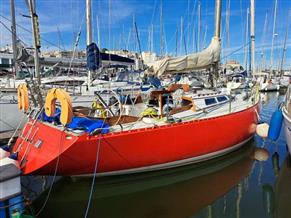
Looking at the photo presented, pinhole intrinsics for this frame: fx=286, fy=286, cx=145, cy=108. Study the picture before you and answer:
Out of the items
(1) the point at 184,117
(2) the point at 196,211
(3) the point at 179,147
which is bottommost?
(2) the point at 196,211

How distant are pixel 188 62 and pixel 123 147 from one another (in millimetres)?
3593

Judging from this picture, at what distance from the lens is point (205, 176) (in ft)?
20.8

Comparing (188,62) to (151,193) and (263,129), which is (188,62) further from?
(151,193)

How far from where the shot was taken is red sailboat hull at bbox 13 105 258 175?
16.1 feet

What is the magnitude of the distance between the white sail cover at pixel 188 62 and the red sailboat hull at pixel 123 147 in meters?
1.88

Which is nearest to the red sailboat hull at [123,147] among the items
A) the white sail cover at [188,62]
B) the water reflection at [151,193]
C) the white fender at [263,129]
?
the water reflection at [151,193]

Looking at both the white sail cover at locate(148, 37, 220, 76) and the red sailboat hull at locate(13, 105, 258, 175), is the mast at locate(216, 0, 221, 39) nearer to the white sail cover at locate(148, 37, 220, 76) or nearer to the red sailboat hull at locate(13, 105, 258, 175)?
the white sail cover at locate(148, 37, 220, 76)

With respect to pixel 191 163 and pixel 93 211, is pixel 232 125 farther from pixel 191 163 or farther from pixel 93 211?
pixel 93 211

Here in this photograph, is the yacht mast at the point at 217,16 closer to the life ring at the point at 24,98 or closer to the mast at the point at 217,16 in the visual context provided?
the mast at the point at 217,16

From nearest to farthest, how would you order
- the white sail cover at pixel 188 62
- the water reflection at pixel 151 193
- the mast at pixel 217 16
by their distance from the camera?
the water reflection at pixel 151 193 < the white sail cover at pixel 188 62 < the mast at pixel 217 16

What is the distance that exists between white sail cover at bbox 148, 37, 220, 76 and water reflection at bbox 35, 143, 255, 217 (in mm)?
2624

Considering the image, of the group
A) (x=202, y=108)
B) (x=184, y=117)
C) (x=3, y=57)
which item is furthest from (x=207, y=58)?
(x=3, y=57)

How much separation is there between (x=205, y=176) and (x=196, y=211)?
1501 millimetres

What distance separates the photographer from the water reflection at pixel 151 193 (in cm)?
489
